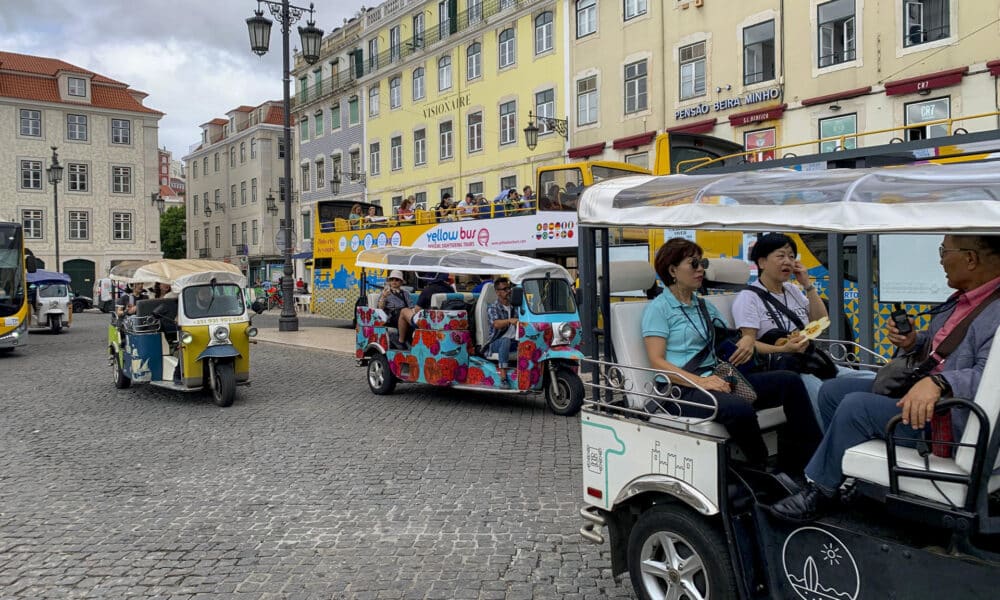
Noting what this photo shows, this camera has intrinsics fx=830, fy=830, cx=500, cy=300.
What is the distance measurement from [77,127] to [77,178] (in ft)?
11.6

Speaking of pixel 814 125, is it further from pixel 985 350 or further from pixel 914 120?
pixel 985 350

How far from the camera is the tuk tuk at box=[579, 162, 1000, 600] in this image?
9.59ft

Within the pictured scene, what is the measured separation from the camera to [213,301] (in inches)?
457

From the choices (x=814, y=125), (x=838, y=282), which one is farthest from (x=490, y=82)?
(x=838, y=282)

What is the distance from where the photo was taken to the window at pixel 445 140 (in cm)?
3616

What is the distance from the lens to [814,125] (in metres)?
21.6

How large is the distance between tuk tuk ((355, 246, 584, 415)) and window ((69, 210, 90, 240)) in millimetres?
51099

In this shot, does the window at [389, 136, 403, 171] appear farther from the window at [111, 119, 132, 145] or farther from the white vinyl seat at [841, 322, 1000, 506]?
the white vinyl seat at [841, 322, 1000, 506]

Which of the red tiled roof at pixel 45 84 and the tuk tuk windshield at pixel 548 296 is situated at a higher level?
the red tiled roof at pixel 45 84

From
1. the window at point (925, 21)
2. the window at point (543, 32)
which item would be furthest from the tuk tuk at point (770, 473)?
the window at point (543, 32)

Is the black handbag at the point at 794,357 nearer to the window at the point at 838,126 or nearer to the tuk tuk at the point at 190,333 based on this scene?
the tuk tuk at the point at 190,333

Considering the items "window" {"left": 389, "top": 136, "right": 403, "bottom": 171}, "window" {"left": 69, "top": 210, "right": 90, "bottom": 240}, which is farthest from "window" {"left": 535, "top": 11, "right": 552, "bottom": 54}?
"window" {"left": 69, "top": 210, "right": 90, "bottom": 240}

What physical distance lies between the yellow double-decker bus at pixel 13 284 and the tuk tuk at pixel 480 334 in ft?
34.4

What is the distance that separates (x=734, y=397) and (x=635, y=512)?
76 cm
